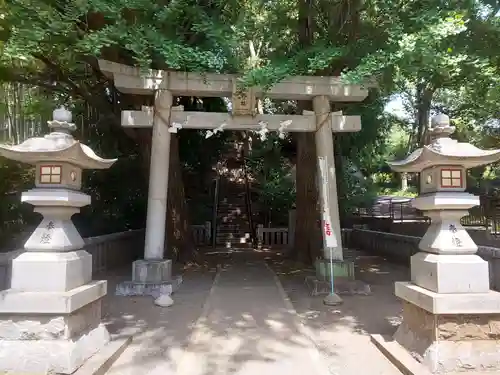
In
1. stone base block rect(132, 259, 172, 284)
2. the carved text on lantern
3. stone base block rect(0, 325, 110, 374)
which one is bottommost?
stone base block rect(0, 325, 110, 374)

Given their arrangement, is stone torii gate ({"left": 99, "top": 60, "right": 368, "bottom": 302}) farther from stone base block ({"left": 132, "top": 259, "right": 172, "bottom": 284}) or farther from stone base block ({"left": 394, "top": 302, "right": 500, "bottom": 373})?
stone base block ({"left": 394, "top": 302, "right": 500, "bottom": 373})

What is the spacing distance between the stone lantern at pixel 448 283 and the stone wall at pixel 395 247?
4.08 meters

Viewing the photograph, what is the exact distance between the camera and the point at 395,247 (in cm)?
1391

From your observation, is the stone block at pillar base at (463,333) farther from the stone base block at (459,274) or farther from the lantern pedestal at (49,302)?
the lantern pedestal at (49,302)

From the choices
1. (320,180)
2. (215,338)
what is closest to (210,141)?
(320,180)

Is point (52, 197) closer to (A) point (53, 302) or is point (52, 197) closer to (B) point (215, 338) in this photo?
(A) point (53, 302)

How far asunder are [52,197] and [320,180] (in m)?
5.78

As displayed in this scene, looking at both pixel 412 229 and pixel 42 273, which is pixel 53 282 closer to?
pixel 42 273

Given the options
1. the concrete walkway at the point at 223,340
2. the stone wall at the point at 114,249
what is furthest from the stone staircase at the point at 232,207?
the concrete walkway at the point at 223,340

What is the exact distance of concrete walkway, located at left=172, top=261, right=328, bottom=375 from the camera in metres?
4.79

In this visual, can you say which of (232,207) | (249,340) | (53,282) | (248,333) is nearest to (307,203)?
(248,333)

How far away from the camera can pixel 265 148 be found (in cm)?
1952

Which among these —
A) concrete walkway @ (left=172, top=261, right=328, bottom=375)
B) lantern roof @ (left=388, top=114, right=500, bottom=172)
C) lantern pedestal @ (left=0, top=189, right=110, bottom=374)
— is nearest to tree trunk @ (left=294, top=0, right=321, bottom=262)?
concrete walkway @ (left=172, top=261, right=328, bottom=375)

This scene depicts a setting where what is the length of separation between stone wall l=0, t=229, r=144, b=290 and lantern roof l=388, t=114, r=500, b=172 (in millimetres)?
8280
